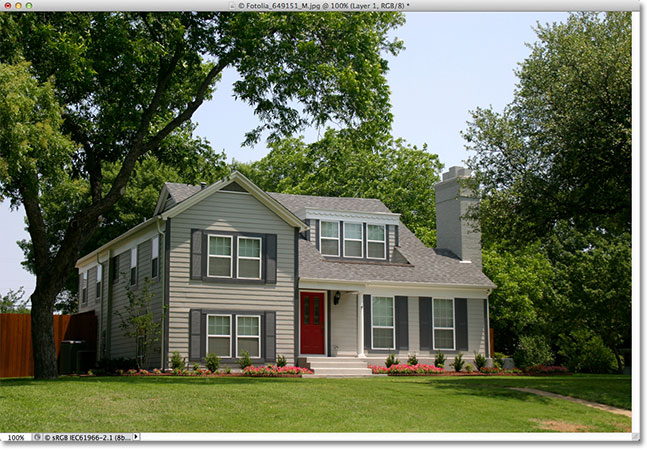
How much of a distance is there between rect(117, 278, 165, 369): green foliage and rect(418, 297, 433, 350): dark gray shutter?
28.2 ft

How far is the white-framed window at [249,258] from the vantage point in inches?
852

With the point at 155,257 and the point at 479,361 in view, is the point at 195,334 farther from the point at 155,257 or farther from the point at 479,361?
the point at 479,361

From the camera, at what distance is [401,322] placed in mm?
24188

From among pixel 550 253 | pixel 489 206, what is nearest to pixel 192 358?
Answer: pixel 489 206

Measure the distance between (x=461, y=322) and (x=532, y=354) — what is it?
2.61m

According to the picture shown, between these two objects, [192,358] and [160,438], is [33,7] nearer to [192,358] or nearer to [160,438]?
[160,438]

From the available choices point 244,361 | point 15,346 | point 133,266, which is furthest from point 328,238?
point 15,346

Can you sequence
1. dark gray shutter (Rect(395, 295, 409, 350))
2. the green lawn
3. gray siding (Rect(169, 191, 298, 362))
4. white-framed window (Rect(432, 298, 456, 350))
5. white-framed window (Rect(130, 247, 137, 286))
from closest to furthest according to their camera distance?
the green lawn
gray siding (Rect(169, 191, 298, 362))
white-framed window (Rect(130, 247, 137, 286))
dark gray shutter (Rect(395, 295, 409, 350))
white-framed window (Rect(432, 298, 456, 350))

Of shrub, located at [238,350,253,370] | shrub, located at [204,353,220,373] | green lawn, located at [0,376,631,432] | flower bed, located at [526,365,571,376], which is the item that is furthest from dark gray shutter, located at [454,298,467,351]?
green lawn, located at [0,376,631,432]

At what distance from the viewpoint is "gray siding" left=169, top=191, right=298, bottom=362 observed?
20.7m

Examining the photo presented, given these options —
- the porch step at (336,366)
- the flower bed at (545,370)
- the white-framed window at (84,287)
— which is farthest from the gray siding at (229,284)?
the white-framed window at (84,287)

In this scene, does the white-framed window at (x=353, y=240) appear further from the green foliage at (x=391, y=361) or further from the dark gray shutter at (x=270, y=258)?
the dark gray shutter at (x=270, y=258)

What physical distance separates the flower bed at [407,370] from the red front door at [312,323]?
1.90 metres

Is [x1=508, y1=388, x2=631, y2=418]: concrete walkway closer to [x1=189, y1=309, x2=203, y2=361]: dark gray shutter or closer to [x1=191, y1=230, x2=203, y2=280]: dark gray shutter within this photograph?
[x1=189, y1=309, x2=203, y2=361]: dark gray shutter
